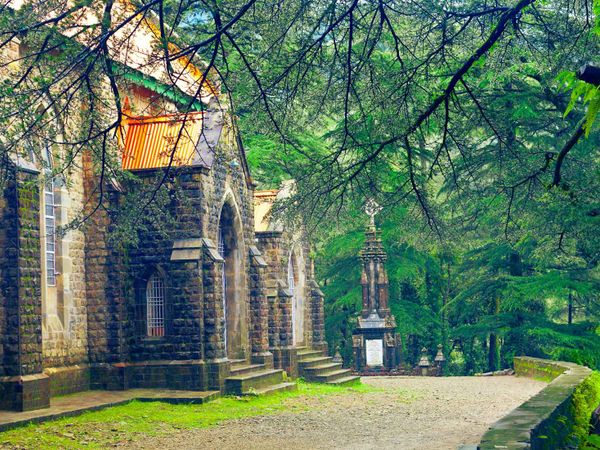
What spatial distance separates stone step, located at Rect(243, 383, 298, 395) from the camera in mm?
22188

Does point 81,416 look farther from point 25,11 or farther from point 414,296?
Result: point 414,296

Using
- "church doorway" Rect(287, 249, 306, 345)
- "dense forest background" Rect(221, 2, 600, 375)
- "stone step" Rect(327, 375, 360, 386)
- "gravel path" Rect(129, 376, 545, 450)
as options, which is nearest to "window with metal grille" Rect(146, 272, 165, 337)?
"gravel path" Rect(129, 376, 545, 450)

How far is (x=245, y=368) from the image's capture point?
23422 mm

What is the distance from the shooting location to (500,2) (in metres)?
12.8

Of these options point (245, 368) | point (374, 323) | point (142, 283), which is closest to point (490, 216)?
point (374, 323)

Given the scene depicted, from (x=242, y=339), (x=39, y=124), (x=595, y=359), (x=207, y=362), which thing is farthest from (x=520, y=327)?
(x=39, y=124)

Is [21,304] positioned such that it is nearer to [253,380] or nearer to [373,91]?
[253,380]

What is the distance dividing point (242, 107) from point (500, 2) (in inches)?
144

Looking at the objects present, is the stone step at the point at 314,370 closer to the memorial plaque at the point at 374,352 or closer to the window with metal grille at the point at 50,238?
the memorial plaque at the point at 374,352

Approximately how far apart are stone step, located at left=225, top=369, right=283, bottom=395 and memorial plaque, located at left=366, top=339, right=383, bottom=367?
25.3ft

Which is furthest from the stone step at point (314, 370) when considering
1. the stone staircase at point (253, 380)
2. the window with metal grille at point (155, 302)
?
the window with metal grille at point (155, 302)

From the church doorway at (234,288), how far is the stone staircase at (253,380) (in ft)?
1.84

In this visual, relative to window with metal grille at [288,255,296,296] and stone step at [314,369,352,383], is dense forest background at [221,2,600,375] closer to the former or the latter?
window with metal grille at [288,255,296,296]

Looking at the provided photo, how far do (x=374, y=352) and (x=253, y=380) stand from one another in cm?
1008
